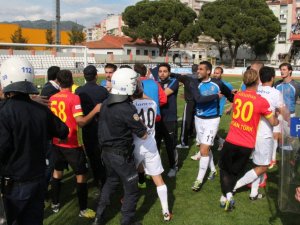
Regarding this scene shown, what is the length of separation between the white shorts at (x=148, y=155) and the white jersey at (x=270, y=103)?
63.8 inches

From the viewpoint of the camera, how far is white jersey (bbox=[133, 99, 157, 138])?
4.84 m

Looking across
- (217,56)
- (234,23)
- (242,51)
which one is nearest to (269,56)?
(242,51)

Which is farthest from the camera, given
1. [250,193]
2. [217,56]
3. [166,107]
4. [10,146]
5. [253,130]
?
[217,56]

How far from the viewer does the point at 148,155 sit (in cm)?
Answer: 471

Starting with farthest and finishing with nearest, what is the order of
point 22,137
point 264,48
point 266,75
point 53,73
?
1. point 264,48
2. point 53,73
3. point 266,75
4. point 22,137

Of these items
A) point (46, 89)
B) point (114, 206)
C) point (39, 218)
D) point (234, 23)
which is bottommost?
point (114, 206)

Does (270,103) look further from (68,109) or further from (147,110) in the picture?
(68,109)

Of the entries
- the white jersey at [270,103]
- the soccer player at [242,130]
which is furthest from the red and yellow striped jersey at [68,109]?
the white jersey at [270,103]

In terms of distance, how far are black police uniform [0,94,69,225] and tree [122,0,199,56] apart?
176ft

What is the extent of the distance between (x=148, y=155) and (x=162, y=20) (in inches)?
2067

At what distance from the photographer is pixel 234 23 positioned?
53.5 meters

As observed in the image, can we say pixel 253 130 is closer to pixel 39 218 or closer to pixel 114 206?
pixel 114 206

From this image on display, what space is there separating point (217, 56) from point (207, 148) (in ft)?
214

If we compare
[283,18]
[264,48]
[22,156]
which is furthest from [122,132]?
[283,18]
